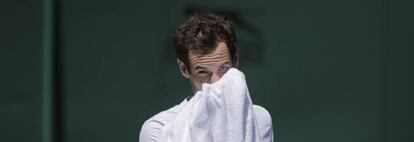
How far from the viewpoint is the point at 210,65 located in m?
2.50

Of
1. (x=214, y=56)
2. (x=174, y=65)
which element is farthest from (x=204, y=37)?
(x=174, y=65)

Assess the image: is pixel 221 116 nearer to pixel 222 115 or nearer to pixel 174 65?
pixel 222 115

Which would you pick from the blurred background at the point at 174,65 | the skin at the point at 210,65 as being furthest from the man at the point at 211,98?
the blurred background at the point at 174,65

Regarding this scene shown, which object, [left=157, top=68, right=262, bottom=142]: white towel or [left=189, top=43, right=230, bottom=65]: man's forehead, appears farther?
[left=189, top=43, right=230, bottom=65]: man's forehead

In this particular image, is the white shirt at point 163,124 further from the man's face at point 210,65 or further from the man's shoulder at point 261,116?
the man's face at point 210,65

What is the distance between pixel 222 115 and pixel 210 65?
19cm

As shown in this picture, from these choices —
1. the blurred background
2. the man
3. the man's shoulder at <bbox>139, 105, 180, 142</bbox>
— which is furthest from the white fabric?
the blurred background

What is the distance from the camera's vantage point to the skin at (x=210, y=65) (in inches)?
98.6

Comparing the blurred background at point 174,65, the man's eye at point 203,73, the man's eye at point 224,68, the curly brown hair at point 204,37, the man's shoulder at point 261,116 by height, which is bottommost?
the blurred background at point 174,65

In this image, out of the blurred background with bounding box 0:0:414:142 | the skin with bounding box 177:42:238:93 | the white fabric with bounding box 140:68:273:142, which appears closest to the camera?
the white fabric with bounding box 140:68:273:142

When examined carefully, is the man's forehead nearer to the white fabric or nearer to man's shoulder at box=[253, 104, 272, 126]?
the white fabric

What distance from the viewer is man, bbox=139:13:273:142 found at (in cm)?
237
